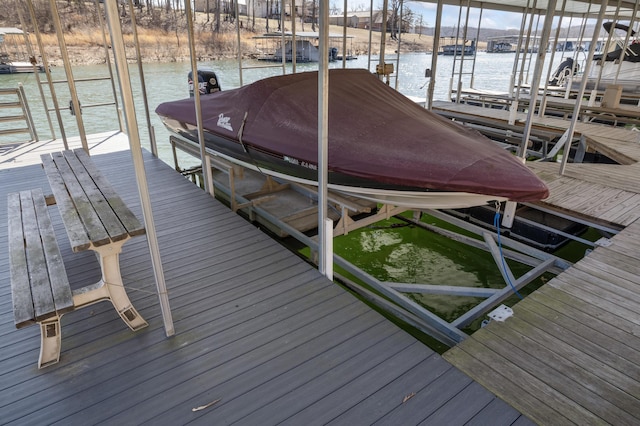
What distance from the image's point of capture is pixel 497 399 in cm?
178

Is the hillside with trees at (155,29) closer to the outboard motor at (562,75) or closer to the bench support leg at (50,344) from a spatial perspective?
the outboard motor at (562,75)

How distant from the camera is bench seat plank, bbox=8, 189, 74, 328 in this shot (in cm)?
179

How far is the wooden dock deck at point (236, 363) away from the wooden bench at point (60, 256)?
0.22 metres

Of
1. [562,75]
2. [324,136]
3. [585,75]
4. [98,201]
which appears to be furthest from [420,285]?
[562,75]

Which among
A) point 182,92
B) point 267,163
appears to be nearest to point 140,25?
point 182,92

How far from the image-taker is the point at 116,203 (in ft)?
8.05

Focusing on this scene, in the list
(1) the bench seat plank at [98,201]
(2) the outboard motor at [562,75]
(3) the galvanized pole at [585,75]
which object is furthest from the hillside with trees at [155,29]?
(1) the bench seat plank at [98,201]

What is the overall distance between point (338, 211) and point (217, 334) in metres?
2.19

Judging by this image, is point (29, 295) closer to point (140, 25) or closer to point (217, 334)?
point (217, 334)

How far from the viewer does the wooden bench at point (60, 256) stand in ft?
6.08

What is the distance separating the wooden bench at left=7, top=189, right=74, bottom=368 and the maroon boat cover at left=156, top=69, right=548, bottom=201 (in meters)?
1.99

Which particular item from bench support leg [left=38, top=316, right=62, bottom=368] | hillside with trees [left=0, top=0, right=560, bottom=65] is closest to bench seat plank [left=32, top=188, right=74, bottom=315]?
bench support leg [left=38, top=316, right=62, bottom=368]

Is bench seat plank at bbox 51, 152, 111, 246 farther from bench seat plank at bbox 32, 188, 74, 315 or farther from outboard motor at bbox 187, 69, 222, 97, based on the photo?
outboard motor at bbox 187, 69, 222, 97

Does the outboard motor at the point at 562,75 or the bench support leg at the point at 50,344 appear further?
the outboard motor at the point at 562,75
